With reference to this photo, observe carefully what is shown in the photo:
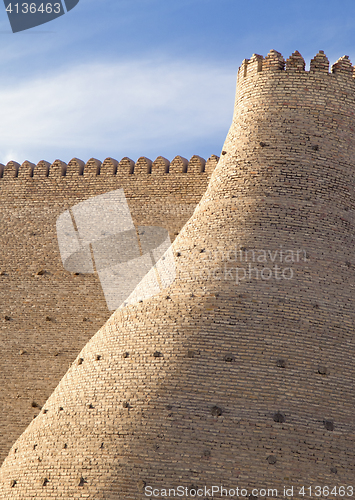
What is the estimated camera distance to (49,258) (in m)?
11.8

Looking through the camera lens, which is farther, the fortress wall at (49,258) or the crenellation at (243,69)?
the fortress wall at (49,258)

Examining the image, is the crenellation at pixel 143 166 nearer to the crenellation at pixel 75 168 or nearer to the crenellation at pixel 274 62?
the crenellation at pixel 75 168

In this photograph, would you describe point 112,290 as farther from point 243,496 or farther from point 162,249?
point 243,496

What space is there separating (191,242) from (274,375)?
2.20 meters

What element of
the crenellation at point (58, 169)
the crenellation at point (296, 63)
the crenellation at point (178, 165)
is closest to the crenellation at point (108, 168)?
the crenellation at point (58, 169)

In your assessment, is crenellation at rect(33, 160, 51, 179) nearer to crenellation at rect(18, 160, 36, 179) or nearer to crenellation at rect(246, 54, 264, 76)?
crenellation at rect(18, 160, 36, 179)

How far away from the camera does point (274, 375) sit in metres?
7.22

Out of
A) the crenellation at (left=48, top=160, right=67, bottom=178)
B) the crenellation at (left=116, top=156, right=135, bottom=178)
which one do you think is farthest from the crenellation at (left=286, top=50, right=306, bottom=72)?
the crenellation at (left=48, top=160, right=67, bottom=178)

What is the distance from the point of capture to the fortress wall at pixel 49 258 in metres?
11.0

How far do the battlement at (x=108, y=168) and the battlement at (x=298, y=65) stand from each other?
7.74 ft

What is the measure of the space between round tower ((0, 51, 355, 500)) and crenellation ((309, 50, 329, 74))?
0.13 metres

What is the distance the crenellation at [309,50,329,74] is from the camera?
9344 millimetres

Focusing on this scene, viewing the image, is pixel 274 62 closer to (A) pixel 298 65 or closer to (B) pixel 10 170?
(A) pixel 298 65

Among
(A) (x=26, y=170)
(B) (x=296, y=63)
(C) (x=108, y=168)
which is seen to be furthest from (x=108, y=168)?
(B) (x=296, y=63)
